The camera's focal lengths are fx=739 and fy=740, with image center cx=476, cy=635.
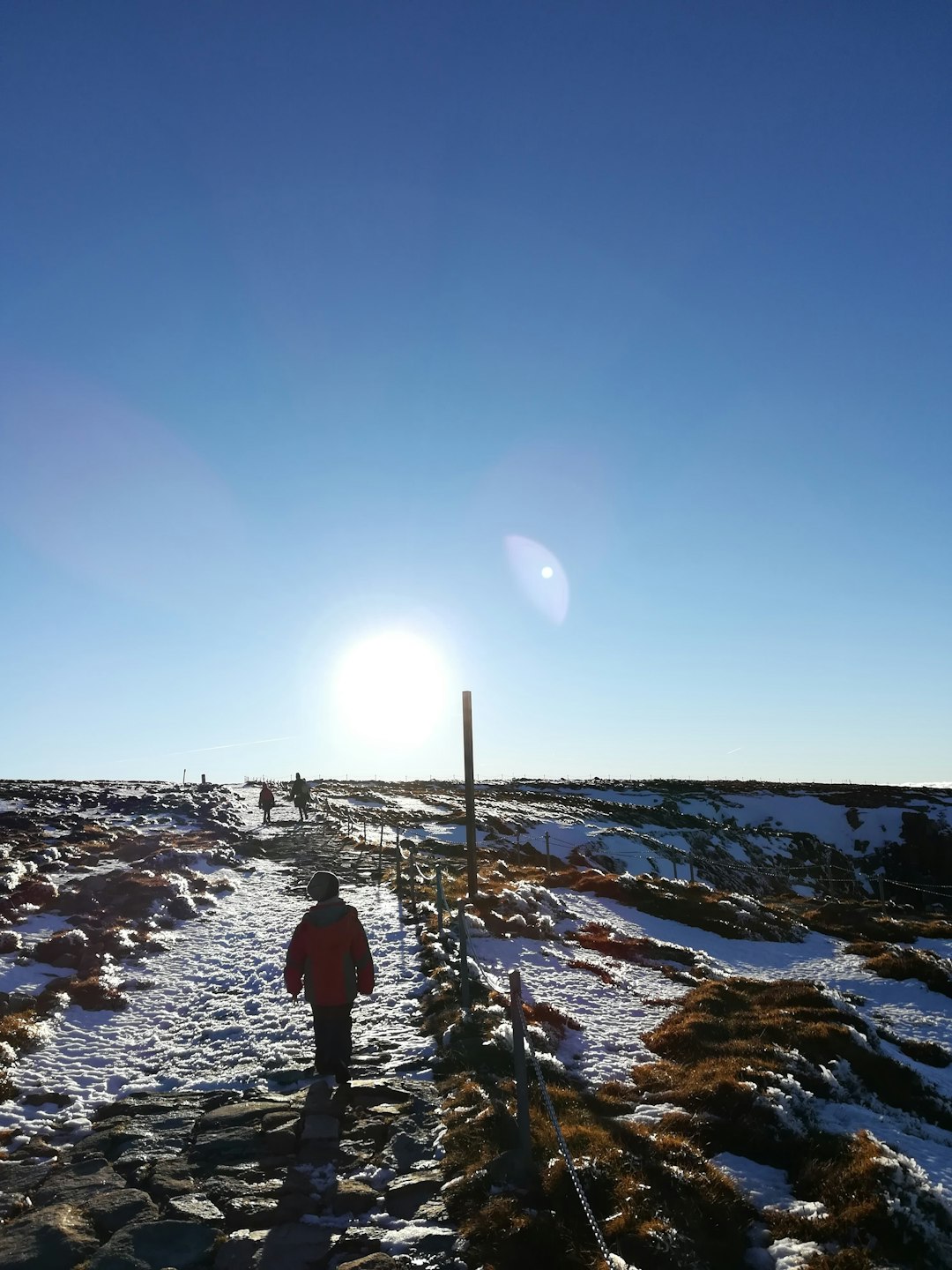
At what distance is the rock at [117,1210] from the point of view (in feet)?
22.8

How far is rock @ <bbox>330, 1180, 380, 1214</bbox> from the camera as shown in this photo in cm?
727

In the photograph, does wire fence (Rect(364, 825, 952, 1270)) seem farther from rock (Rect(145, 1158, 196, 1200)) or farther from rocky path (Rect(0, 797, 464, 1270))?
rock (Rect(145, 1158, 196, 1200))

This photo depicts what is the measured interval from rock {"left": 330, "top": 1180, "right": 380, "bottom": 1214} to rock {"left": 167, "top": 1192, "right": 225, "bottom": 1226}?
42.7 inches

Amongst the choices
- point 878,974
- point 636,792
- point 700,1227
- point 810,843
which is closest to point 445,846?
point 878,974

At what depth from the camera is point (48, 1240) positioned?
6547 mm

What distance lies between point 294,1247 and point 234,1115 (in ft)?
10.4

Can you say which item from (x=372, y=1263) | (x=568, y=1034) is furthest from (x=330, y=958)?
(x=568, y=1034)

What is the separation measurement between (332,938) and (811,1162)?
20.3 ft

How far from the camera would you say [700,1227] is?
6.75 metres

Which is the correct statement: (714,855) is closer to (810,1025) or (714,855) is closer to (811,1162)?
(810,1025)

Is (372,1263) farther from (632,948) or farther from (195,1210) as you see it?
(632,948)

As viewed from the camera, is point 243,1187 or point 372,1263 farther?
point 243,1187

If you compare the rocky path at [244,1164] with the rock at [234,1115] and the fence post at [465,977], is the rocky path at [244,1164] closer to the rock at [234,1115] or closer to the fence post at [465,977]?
the rock at [234,1115]

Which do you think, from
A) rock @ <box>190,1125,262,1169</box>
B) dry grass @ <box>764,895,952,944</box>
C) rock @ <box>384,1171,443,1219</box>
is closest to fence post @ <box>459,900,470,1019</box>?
rock @ <box>190,1125,262,1169</box>
